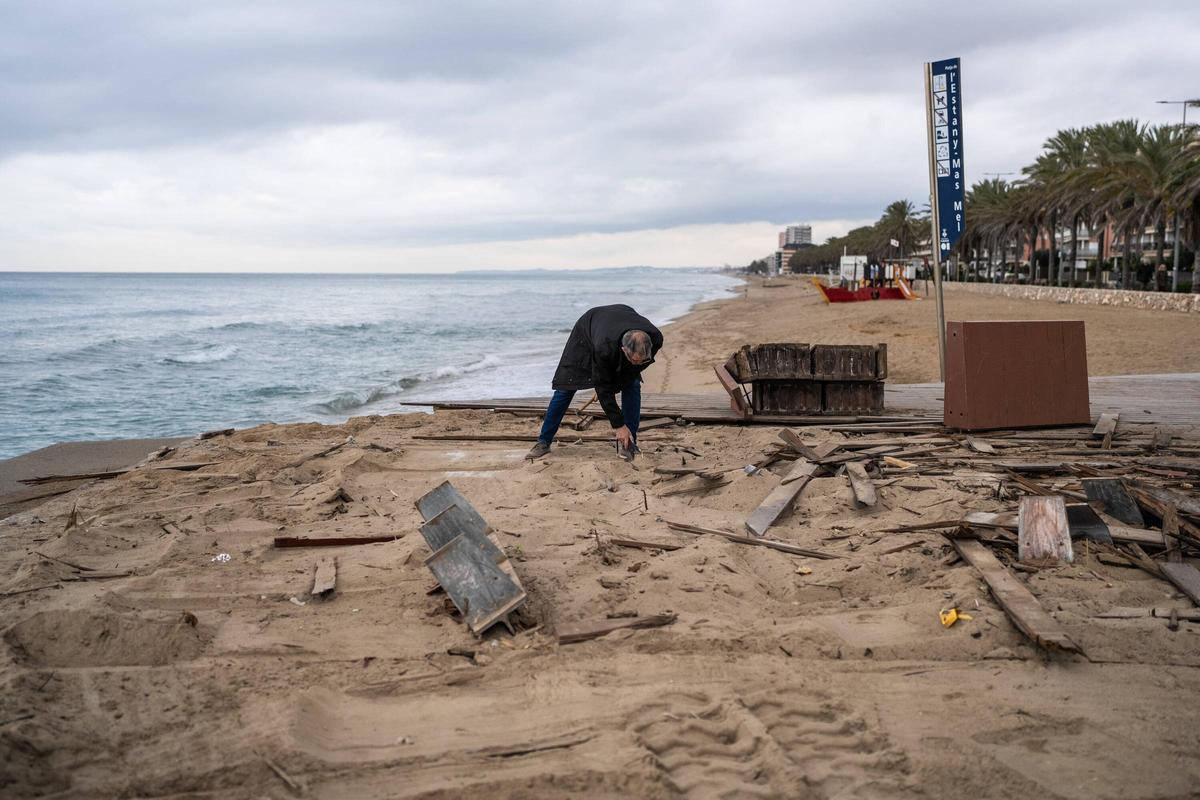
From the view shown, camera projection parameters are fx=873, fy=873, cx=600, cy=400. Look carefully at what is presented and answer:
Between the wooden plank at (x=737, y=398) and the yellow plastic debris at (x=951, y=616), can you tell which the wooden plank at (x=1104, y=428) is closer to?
the wooden plank at (x=737, y=398)

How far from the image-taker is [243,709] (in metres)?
3.23

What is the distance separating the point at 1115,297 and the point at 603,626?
38.8m

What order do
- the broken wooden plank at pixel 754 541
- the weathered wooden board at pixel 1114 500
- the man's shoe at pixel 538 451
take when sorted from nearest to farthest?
the broken wooden plank at pixel 754 541 → the weathered wooden board at pixel 1114 500 → the man's shoe at pixel 538 451

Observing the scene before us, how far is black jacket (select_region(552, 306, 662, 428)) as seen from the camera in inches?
276

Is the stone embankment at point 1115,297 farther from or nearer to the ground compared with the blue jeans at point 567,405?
farther from the ground

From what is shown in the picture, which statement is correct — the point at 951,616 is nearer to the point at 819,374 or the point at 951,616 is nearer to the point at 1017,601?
the point at 1017,601

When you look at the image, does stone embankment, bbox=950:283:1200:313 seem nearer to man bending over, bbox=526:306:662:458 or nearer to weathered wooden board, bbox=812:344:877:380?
weathered wooden board, bbox=812:344:877:380

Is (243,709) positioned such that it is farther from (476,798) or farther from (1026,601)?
(1026,601)

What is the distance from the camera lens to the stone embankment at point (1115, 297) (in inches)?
1195

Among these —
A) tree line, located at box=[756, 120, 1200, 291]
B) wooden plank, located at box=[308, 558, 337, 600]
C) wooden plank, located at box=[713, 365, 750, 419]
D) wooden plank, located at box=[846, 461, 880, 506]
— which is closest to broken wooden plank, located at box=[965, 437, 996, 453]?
wooden plank, located at box=[846, 461, 880, 506]

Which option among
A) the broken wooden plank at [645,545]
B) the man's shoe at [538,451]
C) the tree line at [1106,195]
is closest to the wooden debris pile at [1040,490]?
the broken wooden plank at [645,545]

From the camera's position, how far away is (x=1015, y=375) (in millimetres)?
7621

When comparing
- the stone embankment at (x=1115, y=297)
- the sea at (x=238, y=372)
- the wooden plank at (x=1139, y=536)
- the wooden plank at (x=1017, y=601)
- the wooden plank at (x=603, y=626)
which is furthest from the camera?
the stone embankment at (x=1115, y=297)

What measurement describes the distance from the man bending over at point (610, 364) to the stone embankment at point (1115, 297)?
Result: 29201 mm
